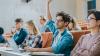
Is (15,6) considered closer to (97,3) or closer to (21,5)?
(21,5)

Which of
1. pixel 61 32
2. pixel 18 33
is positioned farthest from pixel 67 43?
pixel 18 33

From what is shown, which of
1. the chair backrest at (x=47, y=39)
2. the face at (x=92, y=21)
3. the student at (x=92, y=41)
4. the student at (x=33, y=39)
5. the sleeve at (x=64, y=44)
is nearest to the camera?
the student at (x=92, y=41)

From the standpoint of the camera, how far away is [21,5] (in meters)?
9.64

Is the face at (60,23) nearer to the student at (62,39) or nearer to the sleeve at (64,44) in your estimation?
the student at (62,39)

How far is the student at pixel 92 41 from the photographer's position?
9.34 feet

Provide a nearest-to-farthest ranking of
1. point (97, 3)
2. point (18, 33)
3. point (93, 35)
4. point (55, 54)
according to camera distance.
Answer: point (93, 35) → point (55, 54) → point (18, 33) → point (97, 3)

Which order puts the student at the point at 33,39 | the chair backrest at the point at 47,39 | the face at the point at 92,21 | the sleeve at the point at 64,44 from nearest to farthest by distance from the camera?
1. the face at the point at 92,21
2. the sleeve at the point at 64,44
3. the chair backrest at the point at 47,39
4. the student at the point at 33,39

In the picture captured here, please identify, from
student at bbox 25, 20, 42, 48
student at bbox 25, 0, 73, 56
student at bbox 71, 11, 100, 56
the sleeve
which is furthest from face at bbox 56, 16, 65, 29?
student at bbox 25, 20, 42, 48

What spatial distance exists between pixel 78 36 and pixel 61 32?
0.22m

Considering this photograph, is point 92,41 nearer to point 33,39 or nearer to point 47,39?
point 47,39

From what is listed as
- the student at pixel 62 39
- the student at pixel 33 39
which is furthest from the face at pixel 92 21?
the student at pixel 33 39

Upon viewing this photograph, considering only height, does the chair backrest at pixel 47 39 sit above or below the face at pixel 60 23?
below

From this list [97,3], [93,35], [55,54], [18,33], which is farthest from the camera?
[97,3]

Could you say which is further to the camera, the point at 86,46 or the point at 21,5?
the point at 21,5
